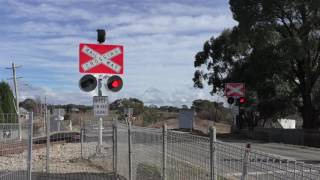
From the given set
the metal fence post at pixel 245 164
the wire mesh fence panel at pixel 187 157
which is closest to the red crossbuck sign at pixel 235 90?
the wire mesh fence panel at pixel 187 157

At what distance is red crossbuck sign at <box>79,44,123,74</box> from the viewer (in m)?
14.5

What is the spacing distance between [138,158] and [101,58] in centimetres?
348

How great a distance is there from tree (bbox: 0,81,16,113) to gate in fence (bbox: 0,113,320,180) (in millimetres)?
49458

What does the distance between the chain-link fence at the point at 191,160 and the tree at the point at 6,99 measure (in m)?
59.2

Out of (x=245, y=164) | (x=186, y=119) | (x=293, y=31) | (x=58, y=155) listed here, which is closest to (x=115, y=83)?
(x=58, y=155)

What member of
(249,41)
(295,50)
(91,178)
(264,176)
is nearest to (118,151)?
(91,178)

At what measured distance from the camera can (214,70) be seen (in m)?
54.0

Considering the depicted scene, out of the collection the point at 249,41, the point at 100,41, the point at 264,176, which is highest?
the point at 249,41

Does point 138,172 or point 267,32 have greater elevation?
point 267,32

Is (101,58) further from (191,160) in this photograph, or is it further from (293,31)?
(293,31)

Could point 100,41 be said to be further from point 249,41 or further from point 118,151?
point 249,41

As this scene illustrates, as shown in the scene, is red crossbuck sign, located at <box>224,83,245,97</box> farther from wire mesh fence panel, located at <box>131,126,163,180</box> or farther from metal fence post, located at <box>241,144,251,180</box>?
metal fence post, located at <box>241,144,251,180</box>

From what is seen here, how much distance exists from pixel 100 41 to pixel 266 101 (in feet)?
113

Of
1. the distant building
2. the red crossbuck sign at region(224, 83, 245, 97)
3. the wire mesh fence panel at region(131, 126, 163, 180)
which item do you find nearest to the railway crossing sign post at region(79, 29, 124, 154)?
the wire mesh fence panel at region(131, 126, 163, 180)
